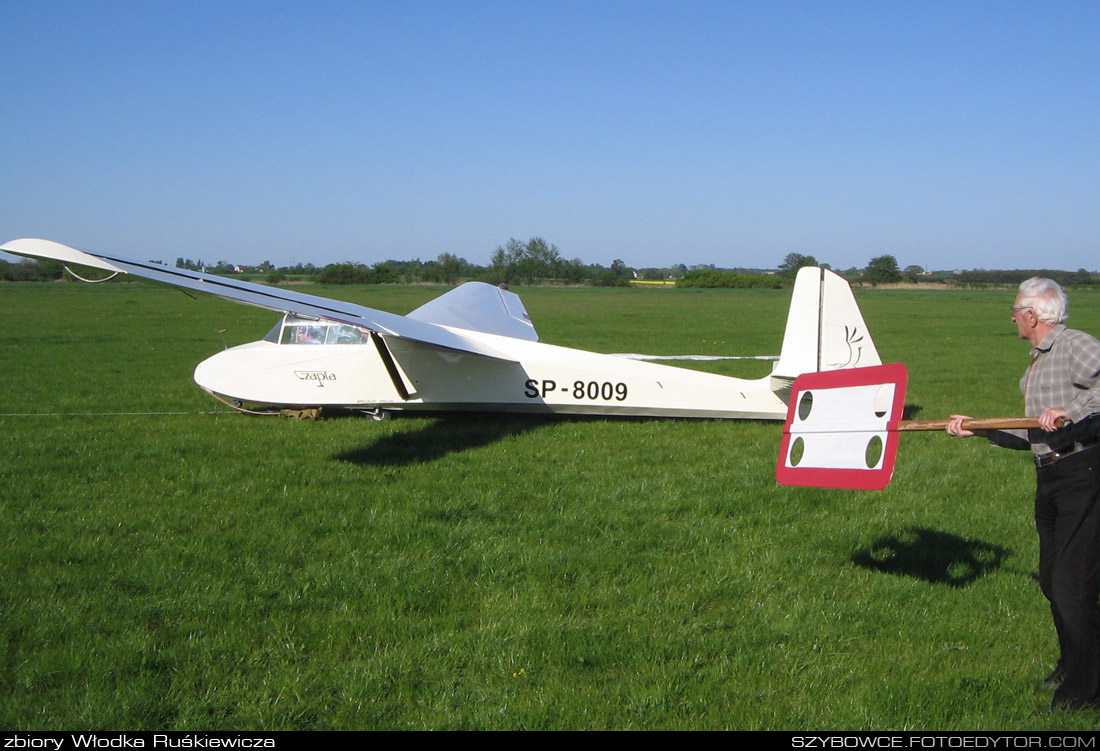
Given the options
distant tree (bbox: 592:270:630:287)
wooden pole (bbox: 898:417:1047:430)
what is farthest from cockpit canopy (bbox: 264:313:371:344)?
distant tree (bbox: 592:270:630:287)

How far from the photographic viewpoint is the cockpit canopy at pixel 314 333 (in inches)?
428

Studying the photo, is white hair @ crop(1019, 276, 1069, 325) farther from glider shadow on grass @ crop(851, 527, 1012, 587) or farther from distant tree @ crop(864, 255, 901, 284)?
distant tree @ crop(864, 255, 901, 284)

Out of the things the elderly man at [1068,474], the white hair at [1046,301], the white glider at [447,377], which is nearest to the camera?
the elderly man at [1068,474]

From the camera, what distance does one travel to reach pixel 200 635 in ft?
14.5

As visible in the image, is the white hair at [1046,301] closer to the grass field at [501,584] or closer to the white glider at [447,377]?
the grass field at [501,584]

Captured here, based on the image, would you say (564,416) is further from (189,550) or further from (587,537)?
(189,550)

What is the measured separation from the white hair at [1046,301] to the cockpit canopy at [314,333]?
8556mm

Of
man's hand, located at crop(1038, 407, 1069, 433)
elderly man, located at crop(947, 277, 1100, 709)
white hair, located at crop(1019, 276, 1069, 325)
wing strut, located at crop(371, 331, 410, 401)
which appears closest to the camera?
man's hand, located at crop(1038, 407, 1069, 433)

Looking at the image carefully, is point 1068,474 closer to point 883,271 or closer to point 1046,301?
point 1046,301

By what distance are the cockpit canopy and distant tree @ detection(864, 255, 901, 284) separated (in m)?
87.1

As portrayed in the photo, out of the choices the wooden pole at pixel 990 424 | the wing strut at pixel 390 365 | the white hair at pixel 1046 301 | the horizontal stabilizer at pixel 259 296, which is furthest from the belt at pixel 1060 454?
the wing strut at pixel 390 365

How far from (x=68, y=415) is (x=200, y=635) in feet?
26.0

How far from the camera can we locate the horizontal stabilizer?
7.53 metres

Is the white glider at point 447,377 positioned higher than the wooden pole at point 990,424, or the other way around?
the wooden pole at point 990,424
